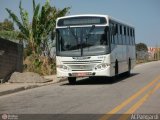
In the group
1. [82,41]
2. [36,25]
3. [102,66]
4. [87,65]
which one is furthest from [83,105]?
[36,25]

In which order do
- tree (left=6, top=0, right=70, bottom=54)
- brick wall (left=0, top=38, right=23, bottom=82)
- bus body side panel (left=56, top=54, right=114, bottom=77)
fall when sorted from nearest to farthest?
bus body side panel (left=56, top=54, right=114, bottom=77), brick wall (left=0, top=38, right=23, bottom=82), tree (left=6, top=0, right=70, bottom=54)

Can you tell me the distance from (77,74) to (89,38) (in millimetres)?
1662

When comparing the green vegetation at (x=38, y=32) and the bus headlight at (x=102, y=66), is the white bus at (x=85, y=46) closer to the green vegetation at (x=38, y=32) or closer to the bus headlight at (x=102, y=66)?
the bus headlight at (x=102, y=66)

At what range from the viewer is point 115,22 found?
24188 millimetres

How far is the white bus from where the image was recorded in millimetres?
22031

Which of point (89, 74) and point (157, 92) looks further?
point (89, 74)

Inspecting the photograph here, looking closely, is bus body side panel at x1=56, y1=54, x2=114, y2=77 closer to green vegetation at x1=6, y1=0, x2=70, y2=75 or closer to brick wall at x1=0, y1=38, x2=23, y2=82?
brick wall at x1=0, y1=38, x2=23, y2=82

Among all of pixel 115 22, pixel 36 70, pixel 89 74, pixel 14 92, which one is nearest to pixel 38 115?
pixel 14 92

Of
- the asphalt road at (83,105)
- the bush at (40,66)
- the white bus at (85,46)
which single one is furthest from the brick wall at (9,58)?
the asphalt road at (83,105)

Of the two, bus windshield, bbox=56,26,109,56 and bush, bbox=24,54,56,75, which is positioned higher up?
bus windshield, bbox=56,26,109,56

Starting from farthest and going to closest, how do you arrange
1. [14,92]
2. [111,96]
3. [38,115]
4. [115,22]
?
1. [115,22]
2. [14,92]
3. [111,96]
4. [38,115]

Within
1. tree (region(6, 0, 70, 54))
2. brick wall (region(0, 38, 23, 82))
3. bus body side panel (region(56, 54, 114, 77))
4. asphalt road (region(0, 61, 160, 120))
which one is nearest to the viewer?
asphalt road (region(0, 61, 160, 120))

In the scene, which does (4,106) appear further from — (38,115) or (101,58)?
(101,58)

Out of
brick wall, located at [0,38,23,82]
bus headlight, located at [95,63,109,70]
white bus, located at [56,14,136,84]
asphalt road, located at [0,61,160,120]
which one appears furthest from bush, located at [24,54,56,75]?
asphalt road, located at [0,61,160,120]
